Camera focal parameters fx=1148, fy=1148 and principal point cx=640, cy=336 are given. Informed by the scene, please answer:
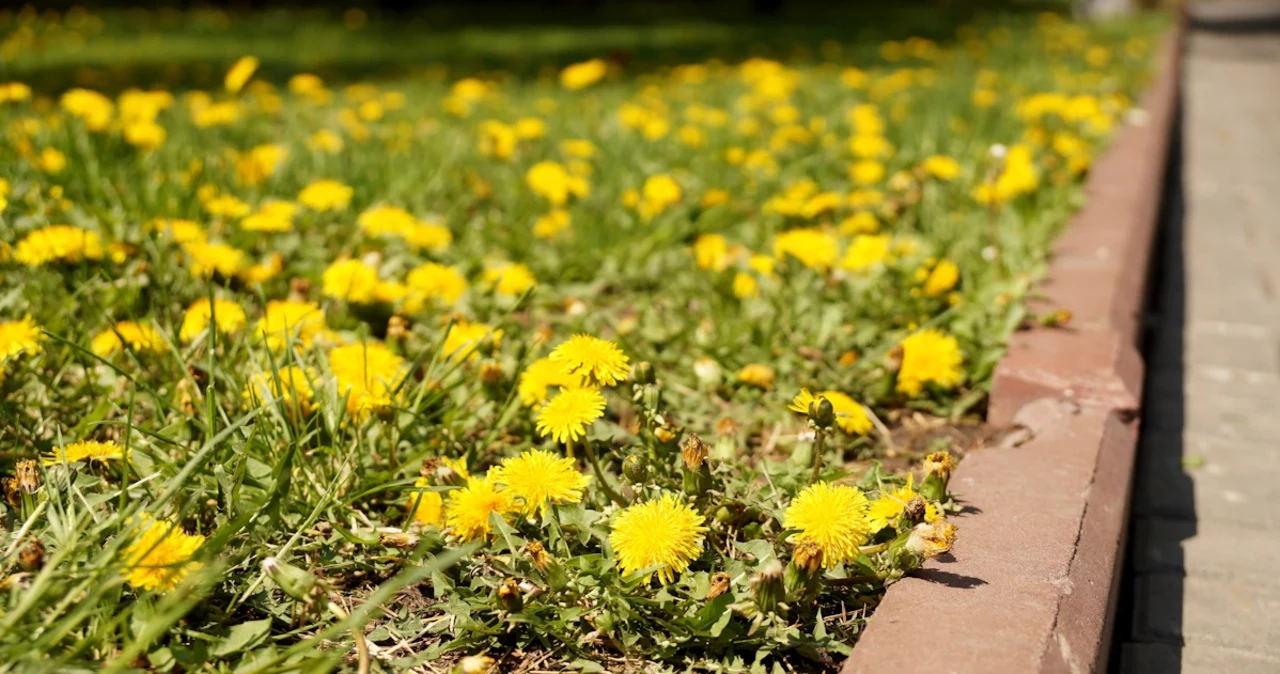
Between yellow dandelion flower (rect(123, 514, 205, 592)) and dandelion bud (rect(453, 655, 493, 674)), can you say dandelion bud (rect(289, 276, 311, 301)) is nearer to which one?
yellow dandelion flower (rect(123, 514, 205, 592))

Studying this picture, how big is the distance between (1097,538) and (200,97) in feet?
14.7

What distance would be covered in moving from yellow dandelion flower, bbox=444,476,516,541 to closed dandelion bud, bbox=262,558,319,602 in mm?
211

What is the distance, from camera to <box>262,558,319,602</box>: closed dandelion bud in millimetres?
1390

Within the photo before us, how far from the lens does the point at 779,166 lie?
4027 mm

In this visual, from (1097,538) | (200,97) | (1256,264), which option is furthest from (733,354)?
(200,97)

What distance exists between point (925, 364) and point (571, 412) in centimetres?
87

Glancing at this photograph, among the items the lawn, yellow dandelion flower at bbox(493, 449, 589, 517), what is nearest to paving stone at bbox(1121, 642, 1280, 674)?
the lawn

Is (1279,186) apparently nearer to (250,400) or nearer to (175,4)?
(250,400)

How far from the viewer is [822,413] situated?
1.51m

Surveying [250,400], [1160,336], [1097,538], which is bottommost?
[1160,336]

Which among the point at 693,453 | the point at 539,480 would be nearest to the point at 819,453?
the point at 693,453

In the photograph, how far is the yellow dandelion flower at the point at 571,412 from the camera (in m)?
1.52

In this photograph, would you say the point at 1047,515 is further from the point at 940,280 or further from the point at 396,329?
the point at 396,329

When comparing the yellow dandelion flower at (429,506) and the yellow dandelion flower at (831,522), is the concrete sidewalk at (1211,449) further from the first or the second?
the yellow dandelion flower at (429,506)
